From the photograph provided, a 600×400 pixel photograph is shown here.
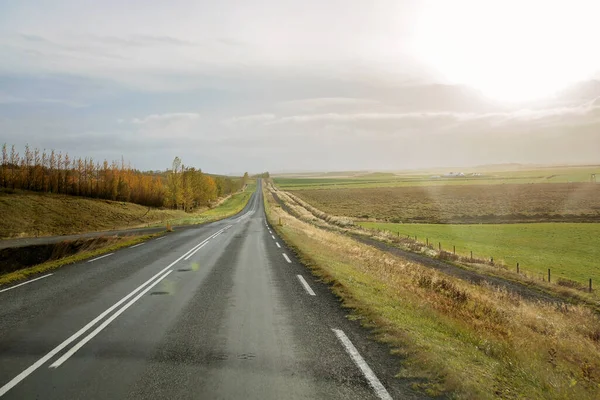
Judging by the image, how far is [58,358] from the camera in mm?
5855

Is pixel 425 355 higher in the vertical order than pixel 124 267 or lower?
higher

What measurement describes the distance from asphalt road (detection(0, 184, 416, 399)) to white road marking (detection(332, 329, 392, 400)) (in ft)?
0.05

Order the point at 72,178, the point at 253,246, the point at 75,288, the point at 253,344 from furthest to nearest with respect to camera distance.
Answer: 1. the point at 72,178
2. the point at 253,246
3. the point at 75,288
4. the point at 253,344

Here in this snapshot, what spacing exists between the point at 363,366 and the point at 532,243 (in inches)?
1571

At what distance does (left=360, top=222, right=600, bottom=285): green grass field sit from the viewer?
2827cm

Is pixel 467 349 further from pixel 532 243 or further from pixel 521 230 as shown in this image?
pixel 521 230

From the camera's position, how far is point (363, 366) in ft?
17.9

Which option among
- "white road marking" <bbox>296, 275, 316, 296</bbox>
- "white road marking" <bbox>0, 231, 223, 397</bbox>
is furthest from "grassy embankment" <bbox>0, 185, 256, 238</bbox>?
"white road marking" <bbox>0, 231, 223, 397</bbox>

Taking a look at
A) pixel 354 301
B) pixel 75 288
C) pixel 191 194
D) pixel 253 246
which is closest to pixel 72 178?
pixel 191 194

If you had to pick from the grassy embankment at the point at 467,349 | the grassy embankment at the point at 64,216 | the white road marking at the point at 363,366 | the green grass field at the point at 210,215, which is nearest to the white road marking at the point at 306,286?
the grassy embankment at the point at 467,349

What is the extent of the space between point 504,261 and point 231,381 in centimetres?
3032

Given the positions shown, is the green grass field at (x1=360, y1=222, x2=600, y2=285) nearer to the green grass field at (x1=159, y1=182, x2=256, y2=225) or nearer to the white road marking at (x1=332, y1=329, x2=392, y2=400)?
the white road marking at (x1=332, y1=329, x2=392, y2=400)

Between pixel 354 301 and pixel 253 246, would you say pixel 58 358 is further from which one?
pixel 253 246

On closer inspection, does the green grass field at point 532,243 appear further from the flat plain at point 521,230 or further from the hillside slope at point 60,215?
the hillside slope at point 60,215
